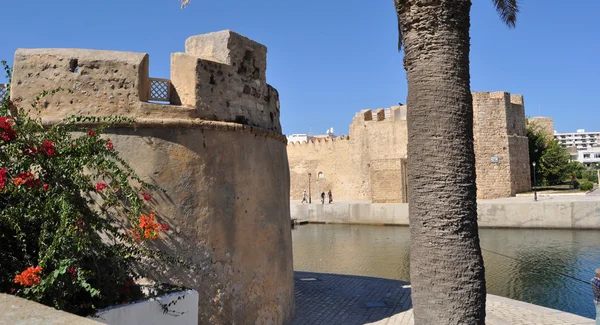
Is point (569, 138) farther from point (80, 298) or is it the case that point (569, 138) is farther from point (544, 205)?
point (80, 298)

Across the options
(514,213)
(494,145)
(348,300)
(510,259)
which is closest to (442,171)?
(348,300)

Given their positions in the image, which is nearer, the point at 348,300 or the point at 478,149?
the point at 348,300

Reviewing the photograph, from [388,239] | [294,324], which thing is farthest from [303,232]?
[294,324]

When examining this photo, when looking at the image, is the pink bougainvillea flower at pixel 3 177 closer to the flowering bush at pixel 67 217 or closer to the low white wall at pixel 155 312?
the flowering bush at pixel 67 217

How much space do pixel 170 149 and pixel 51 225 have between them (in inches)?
66.8

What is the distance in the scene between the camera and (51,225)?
417 centimetres

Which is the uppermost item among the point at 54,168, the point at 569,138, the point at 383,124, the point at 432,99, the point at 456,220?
the point at 569,138

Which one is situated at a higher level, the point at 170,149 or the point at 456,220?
the point at 170,149

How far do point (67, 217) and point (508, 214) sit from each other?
20.4m

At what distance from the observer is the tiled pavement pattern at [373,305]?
731cm

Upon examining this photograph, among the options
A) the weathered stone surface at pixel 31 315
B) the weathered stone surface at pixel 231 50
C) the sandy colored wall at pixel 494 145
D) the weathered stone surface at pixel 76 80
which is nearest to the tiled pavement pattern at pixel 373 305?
the weathered stone surface at pixel 231 50

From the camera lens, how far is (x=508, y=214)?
21.2m

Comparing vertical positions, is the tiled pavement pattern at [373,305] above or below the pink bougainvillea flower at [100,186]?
below

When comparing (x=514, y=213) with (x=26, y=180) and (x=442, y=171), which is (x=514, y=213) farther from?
(x=26, y=180)
